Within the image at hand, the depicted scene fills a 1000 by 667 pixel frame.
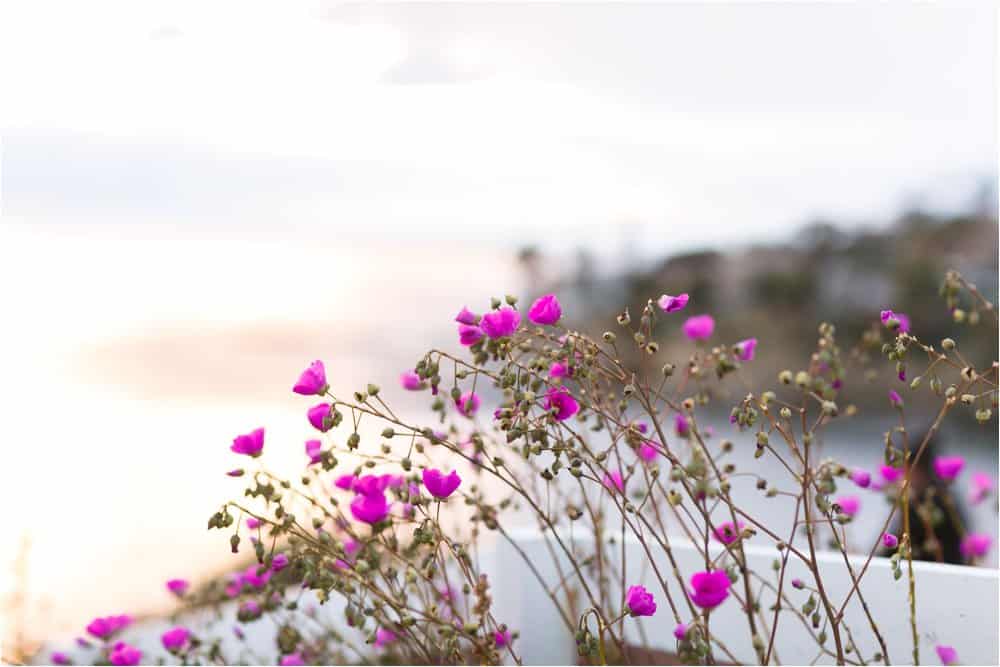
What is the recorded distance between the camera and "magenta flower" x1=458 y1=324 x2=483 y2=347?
1032 millimetres

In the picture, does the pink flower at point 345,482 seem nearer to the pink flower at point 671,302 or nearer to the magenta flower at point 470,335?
the magenta flower at point 470,335

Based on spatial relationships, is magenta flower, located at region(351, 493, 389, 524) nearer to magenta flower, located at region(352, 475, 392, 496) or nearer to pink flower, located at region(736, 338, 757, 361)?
magenta flower, located at region(352, 475, 392, 496)

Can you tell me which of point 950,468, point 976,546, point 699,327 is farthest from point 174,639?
point 976,546

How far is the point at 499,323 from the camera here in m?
0.99

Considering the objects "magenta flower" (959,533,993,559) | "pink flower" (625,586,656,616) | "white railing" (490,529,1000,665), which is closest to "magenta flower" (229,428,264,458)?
A: "pink flower" (625,586,656,616)

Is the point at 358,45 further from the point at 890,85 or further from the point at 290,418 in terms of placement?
the point at 890,85

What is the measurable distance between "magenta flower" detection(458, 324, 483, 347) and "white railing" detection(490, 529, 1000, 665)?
0.76 m

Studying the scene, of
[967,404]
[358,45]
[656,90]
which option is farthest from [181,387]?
[967,404]

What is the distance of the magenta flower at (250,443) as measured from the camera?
3.68 feet

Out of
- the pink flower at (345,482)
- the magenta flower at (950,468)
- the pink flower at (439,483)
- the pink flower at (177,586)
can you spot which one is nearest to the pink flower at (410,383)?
the pink flower at (345,482)

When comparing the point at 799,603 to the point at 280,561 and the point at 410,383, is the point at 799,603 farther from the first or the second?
the point at 280,561

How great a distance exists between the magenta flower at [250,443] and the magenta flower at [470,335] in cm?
28

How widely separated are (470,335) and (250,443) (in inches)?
11.9

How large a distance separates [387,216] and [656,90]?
243cm
